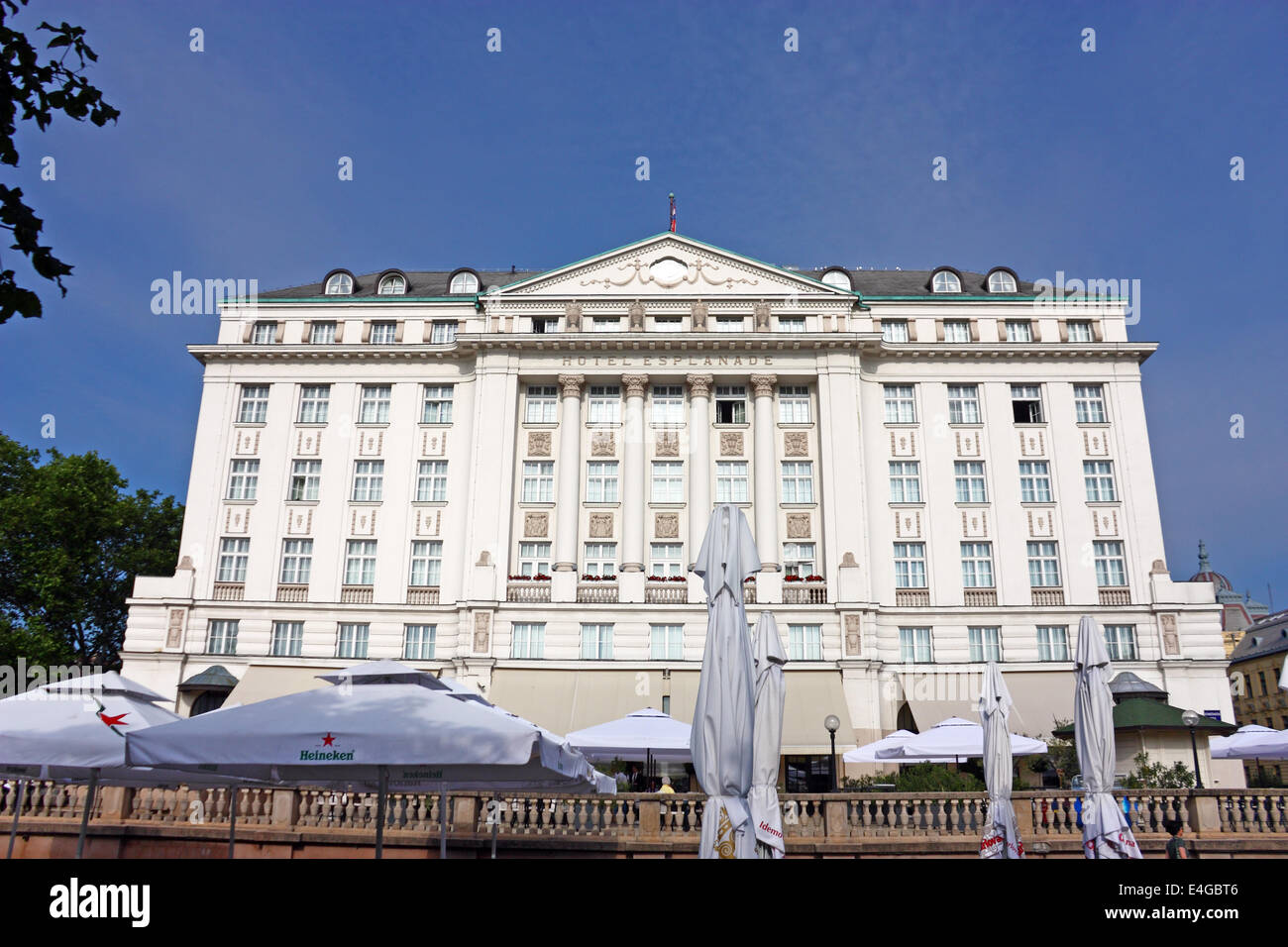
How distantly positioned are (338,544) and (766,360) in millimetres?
20451

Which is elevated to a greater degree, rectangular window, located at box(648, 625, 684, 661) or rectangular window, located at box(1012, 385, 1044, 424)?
rectangular window, located at box(1012, 385, 1044, 424)

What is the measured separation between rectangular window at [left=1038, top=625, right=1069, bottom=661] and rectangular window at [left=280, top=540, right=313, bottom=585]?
30865mm

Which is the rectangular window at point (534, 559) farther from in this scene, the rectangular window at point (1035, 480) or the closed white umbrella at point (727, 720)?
the closed white umbrella at point (727, 720)

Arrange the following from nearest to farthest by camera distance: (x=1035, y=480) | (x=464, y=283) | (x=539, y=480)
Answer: (x=1035, y=480) < (x=539, y=480) < (x=464, y=283)

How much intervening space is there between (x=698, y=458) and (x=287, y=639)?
19.0 m

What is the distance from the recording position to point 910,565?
39625 mm

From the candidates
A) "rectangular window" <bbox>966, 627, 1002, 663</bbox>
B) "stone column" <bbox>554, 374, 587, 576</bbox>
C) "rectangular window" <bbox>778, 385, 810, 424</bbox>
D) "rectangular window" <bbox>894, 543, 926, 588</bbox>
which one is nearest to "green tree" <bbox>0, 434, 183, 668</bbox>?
"stone column" <bbox>554, 374, 587, 576</bbox>

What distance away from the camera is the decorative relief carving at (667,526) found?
3981 cm

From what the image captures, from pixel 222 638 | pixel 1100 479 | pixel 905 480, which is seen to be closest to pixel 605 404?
pixel 905 480

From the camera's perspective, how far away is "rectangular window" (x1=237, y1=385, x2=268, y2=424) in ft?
138

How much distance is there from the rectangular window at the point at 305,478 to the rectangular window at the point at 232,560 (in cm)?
296

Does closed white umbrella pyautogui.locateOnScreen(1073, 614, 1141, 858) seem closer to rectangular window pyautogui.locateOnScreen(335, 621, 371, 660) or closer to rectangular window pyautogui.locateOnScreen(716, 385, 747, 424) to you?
rectangular window pyautogui.locateOnScreen(716, 385, 747, 424)

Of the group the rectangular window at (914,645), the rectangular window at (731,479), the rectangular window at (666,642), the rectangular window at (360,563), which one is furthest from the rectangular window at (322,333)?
the rectangular window at (914,645)

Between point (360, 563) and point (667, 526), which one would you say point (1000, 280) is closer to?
point (667, 526)
